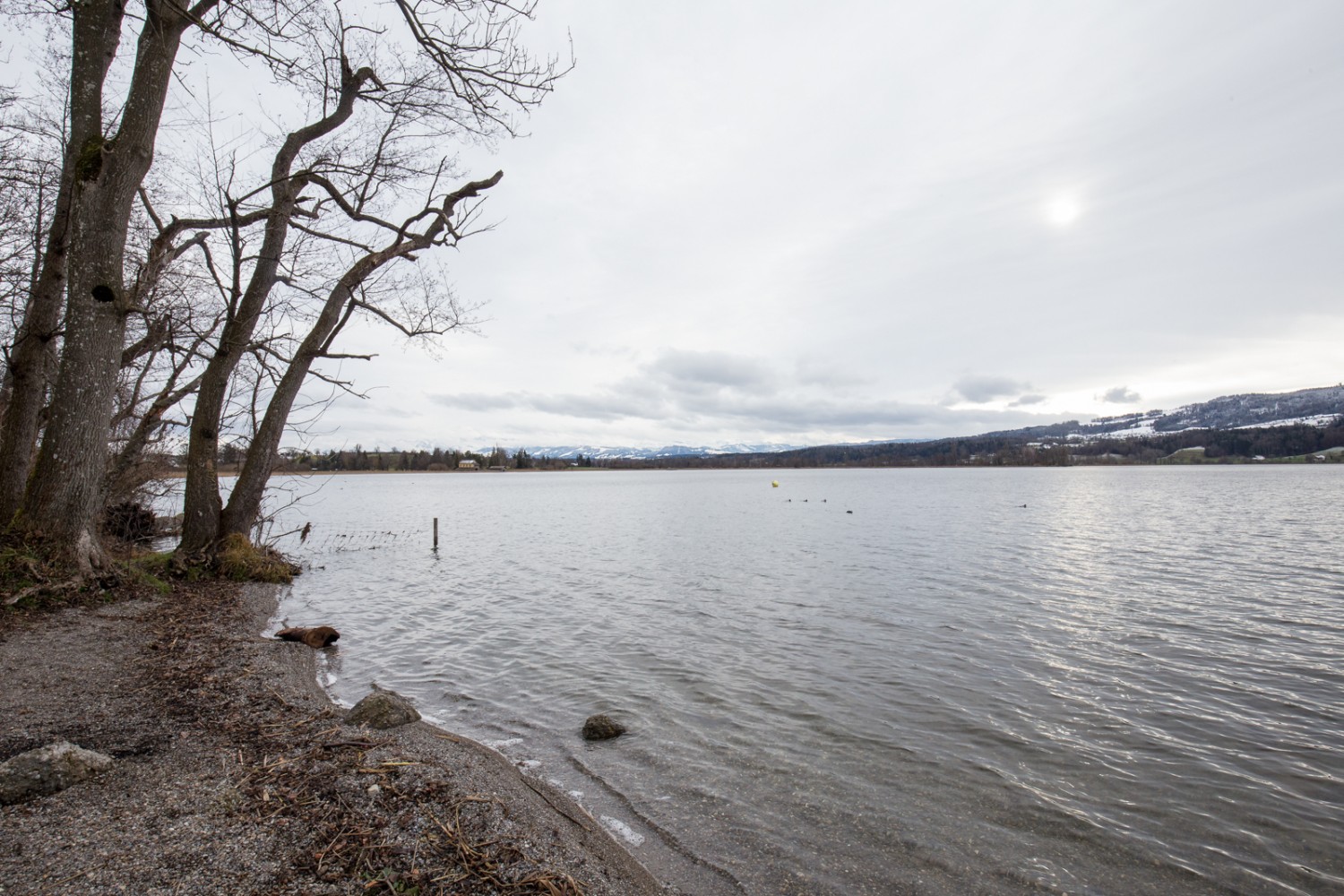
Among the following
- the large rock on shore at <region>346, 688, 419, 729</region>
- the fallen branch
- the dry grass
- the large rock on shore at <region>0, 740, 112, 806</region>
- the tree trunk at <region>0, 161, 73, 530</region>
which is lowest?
the large rock on shore at <region>346, 688, 419, 729</region>

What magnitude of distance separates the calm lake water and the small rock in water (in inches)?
6.7

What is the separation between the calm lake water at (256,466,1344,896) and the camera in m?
5.75

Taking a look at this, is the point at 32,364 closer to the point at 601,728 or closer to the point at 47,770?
the point at 47,770

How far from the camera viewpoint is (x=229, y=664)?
28.6 ft

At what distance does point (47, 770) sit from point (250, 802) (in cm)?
136

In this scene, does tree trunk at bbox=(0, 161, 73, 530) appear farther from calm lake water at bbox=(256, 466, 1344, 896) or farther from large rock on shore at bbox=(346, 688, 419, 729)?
large rock on shore at bbox=(346, 688, 419, 729)

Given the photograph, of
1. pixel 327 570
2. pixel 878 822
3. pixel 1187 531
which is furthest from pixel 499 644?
pixel 1187 531

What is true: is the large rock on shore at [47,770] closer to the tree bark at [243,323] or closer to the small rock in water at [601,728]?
the small rock in water at [601,728]

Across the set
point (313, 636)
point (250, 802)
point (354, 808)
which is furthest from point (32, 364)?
point (354, 808)

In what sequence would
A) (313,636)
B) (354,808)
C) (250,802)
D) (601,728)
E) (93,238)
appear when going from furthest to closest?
1. (313,636)
2. (93,238)
3. (601,728)
4. (354,808)
5. (250,802)

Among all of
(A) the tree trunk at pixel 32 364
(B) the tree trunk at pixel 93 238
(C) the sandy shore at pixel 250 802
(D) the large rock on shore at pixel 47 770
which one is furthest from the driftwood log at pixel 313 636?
(D) the large rock on shore at pixel 47 770

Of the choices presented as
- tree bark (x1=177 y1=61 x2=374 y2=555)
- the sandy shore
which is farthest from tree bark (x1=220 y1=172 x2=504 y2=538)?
the sandy shore

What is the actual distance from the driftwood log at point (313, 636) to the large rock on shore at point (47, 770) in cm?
770

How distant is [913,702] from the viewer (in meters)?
9.48
